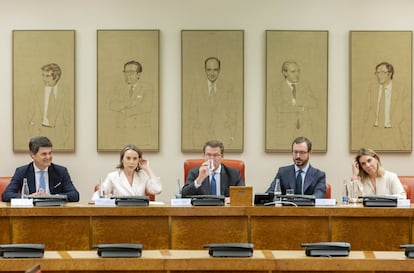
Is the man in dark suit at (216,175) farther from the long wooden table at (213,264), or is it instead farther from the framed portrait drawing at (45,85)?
the long wooden table at (213,264)

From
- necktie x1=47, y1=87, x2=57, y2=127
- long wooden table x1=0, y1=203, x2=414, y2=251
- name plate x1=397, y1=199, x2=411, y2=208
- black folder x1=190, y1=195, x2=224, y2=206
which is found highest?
necktie x1=47, y1=87, x2=57, y2=127

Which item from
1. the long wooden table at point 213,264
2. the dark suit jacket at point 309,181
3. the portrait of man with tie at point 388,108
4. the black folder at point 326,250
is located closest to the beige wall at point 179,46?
the portrait of man with tie at point 388,108

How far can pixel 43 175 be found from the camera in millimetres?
7070

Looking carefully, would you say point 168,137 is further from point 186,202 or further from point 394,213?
point 394,213

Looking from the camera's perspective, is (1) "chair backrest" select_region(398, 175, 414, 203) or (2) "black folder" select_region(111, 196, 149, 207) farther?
(1) "chair backrest" select_region(398, 175, 414, 203)

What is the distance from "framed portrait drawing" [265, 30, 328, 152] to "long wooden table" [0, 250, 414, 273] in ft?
13.7

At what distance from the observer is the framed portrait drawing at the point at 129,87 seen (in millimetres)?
7906

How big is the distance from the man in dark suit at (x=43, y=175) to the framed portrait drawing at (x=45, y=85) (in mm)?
899

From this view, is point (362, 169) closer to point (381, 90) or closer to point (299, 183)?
point (299, 183)

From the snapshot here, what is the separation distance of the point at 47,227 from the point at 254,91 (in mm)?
3071

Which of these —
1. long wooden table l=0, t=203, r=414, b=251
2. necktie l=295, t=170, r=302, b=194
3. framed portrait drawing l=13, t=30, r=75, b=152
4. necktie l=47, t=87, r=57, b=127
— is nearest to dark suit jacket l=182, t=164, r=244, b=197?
necktie l=295, t=170, r=302, b=194

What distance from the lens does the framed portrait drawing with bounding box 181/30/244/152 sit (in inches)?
311

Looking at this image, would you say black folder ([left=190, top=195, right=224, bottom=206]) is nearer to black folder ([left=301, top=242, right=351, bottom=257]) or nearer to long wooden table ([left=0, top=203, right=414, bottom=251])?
long wooden table ([left=0, top=203, right=414, bottom=251])

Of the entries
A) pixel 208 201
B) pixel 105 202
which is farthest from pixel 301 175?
pixel 105 202
